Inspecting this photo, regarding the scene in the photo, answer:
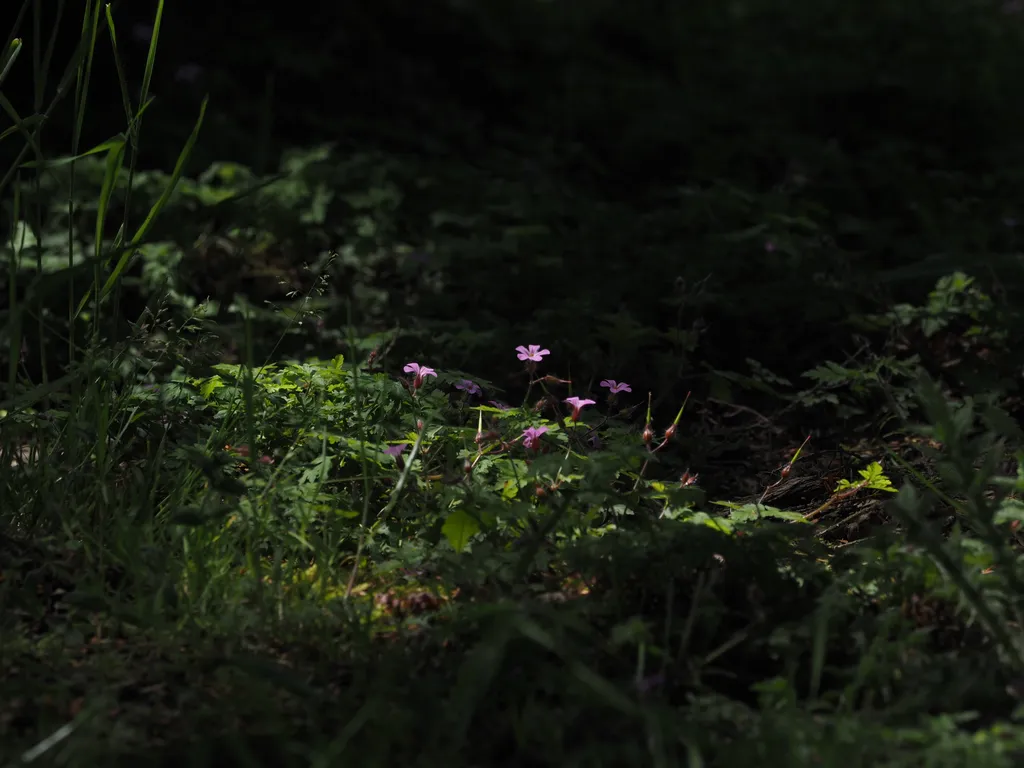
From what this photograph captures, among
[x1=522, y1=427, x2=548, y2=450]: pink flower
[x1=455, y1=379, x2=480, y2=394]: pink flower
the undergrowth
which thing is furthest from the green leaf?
[x1=455, y1=379, x2=480, y2=394]: pink flower

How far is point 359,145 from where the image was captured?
19.5ft

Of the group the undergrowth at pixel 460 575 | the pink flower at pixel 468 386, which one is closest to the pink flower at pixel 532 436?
the undergrowth at pixel 460 575

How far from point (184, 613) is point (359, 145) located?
168 inches

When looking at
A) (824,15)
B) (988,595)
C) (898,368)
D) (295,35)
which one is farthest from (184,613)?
(824,15)

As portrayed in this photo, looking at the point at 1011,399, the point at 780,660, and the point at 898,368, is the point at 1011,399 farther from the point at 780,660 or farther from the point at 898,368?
the point at 780,660

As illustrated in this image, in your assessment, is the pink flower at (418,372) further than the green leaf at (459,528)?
Yes

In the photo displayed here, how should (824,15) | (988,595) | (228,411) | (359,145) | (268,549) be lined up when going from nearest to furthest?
1. (988,595)
2. (268,549)
3. (228,411)
4. (359,145)
5. (824,15)

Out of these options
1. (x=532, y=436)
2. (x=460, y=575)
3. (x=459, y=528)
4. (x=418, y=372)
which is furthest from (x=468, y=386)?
(x=460, y=575)

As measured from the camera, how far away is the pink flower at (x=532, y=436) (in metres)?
2.35

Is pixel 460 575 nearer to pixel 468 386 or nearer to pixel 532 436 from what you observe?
pixel 532 436

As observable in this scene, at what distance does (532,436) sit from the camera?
92.8 inches

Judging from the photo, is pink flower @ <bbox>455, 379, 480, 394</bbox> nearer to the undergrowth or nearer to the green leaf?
the undergrowth

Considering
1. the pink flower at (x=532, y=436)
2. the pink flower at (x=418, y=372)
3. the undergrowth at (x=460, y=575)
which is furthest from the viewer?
the pink flower at (x=418, y=372)

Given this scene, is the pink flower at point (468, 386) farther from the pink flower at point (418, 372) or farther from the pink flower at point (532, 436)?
the pink flower at point (532, 436)
